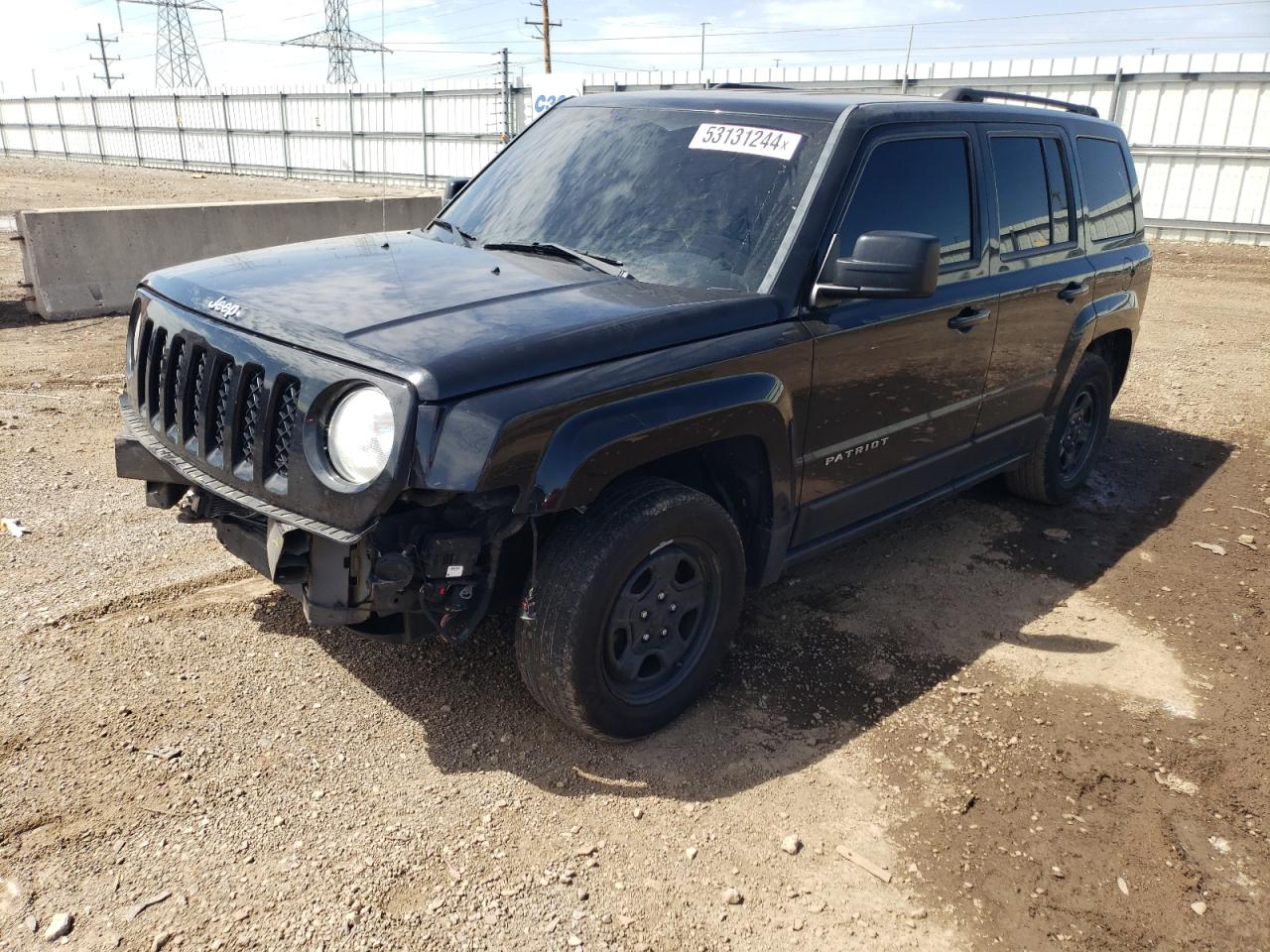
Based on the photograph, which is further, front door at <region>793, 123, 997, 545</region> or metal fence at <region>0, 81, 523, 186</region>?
metal fence at <region>0, 81, 523, 186</region>

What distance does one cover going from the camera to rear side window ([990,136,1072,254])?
4.29 meters

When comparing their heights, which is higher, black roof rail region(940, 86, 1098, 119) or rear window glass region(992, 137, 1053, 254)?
black roof rail region(940, 86, 1098, 119)

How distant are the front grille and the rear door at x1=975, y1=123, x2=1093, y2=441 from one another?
309 centimetres

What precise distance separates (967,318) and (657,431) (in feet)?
6.12

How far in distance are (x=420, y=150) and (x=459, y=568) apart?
2901cm

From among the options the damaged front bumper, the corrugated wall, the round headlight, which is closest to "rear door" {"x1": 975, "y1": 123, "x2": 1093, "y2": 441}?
the damaged front bumper

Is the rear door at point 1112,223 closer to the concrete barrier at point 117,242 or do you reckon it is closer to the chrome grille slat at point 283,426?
the chrome grille slat at point 283,426

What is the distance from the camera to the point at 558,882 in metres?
2.63

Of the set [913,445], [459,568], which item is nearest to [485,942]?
[459,568]

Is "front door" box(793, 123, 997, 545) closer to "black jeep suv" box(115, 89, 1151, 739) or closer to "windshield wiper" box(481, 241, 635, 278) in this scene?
"black jeep suv" box(115, 89, 1151, 739)

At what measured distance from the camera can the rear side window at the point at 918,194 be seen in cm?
354

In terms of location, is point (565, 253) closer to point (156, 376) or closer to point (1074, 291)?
point (156, 376)

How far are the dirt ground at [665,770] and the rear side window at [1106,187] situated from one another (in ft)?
6.01

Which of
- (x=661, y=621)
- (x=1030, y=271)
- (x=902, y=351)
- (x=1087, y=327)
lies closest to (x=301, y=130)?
(x=1087, y=327)
